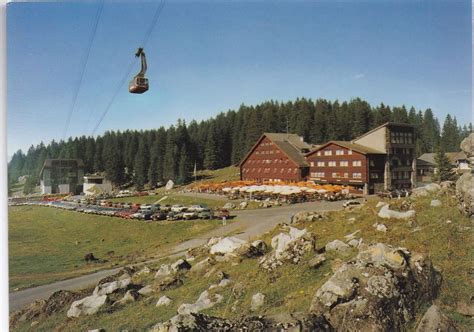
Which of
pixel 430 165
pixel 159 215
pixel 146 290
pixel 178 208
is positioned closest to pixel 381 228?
pixel 430 165

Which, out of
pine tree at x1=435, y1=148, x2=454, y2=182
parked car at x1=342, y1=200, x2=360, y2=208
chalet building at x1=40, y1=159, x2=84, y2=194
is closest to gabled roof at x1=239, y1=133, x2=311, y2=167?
parked car at x1=342, y1=200, x2=360, y2=208

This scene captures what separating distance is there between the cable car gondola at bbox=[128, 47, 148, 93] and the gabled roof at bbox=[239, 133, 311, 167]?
3258 millimetres

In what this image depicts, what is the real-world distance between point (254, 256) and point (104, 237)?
381 cm

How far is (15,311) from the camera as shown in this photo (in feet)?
23.8

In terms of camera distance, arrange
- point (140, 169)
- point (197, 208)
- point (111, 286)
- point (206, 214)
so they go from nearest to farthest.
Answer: point (111, 286) < point (206, 214) < point (197, 208) < point (140, 169)

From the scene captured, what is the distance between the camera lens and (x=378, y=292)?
15.3ft

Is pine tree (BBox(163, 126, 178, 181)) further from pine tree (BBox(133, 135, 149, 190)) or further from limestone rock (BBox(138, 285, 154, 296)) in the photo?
limestone rock (BBox(138, 285, 154, 296))

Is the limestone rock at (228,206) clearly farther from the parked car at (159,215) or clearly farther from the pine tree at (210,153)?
the parked car at (159,215)

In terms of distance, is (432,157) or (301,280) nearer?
(301,280)

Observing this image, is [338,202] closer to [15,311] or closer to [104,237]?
[104,237]

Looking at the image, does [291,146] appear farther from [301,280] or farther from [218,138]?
[301,280]

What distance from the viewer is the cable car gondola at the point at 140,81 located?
299 inches

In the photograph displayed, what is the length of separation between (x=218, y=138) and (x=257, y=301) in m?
4.98

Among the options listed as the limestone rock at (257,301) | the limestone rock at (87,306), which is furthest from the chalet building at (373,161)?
the limestone rock at (87,306)
